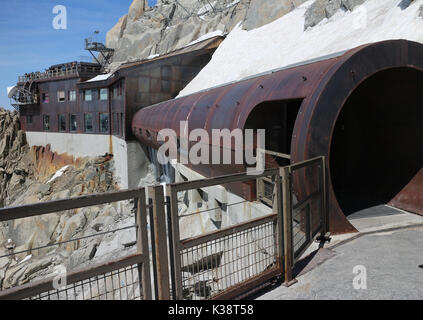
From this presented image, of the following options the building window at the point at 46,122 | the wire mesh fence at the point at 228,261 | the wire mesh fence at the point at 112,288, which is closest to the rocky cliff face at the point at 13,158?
the building window at the point at 46,122

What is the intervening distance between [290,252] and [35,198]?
114 feet

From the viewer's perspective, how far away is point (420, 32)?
11.1 meters

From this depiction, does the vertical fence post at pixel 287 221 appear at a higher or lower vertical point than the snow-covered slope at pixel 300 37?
lower

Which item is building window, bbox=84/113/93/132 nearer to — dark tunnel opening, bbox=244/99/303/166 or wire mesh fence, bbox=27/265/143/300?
wire mesh fence, bbox=27/265/143/300

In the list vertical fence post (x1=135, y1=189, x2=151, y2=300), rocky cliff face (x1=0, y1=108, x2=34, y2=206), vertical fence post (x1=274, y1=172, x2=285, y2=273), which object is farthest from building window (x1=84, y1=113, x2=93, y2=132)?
vertical fence post (x1=135, y1=189, x2=151, y2=300)

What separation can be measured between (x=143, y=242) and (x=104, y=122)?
1298 inches

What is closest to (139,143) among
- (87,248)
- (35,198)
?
(87,248)

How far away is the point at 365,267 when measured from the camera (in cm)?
434

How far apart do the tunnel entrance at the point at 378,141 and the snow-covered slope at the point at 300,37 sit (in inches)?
186

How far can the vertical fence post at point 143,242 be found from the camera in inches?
115

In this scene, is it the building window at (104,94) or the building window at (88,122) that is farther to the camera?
the building window at (88,122)

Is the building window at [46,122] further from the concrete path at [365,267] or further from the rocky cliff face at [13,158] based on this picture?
the concrete path at [365,267]

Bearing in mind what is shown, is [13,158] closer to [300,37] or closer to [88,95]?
[88,95]

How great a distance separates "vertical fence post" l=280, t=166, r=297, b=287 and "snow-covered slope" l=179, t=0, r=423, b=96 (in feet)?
33.0
